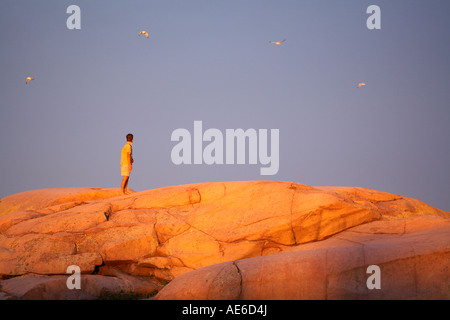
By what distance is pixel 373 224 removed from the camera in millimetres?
15742

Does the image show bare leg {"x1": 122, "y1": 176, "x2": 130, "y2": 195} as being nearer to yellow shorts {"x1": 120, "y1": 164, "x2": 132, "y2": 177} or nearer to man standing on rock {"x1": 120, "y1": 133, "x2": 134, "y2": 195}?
man standing on rock {"x1": 120, "y1": 133, "x2": 134, "y2": 195}

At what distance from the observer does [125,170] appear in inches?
800

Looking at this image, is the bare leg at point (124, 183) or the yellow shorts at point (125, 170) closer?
the yellow shorts at point (125, 170)

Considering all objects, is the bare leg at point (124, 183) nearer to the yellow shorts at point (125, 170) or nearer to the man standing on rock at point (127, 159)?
the man standing on rock at point (127, 159)

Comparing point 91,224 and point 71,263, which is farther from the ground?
point 91,224

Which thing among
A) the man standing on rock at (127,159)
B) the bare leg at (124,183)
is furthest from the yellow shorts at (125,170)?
the bare leg at (124,183)

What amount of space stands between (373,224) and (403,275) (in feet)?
14.3

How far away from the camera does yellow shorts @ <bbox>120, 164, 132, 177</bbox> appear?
66.3 ft

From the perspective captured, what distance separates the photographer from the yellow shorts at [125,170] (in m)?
20.2

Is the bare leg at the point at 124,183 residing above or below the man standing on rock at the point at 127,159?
below

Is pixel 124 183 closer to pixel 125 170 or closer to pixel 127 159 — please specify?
pixel 125 170

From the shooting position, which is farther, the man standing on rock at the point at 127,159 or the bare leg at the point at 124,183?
the bare leg at the point at 124,183

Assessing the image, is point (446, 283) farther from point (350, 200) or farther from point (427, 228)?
point (350, 200)
